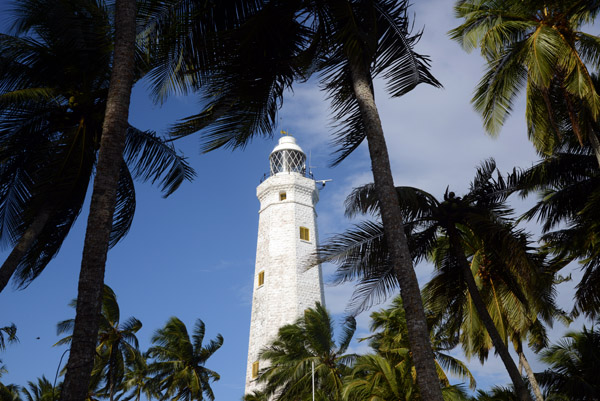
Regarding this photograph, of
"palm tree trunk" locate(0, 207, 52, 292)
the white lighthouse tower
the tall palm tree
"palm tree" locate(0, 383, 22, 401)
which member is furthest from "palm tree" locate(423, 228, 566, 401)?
"palm tree" locate(0, 383, 22, 401)

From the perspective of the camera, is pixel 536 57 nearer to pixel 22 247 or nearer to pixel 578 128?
pixel 578 128

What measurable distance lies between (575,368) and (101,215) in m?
19.2

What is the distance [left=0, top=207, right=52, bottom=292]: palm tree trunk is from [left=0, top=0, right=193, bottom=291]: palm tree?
0.02 meters

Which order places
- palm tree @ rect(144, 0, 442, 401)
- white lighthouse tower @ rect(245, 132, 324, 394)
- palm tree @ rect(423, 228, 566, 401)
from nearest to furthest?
palm tree @ rect(144, 0, 442, 401) < palm tree @ rect(423, 228, 566, 401) < white lighthouse tower @ rect(245, 132, 324, 394)

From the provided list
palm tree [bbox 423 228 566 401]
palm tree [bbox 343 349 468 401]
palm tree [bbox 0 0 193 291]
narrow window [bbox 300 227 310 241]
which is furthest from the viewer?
narrow window [bbox 300 227 310 241]

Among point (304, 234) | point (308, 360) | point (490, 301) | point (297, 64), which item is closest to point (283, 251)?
point (304, 234)

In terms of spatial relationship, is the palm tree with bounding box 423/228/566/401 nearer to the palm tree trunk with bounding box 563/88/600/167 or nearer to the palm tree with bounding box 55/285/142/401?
the palm tree trunk with bounding box 563/88/600/167

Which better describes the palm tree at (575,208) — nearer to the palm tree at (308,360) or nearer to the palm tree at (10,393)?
the palm tree at (308,360)

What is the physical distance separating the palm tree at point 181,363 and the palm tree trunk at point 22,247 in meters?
22.1

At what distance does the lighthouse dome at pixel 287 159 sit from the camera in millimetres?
35656

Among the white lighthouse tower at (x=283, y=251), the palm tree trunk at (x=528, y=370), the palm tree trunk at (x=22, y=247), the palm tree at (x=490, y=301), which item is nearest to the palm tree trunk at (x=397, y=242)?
the palm tree at (x=490, y=301)

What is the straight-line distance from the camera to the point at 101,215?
5.94 m

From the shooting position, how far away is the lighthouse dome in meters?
35.7

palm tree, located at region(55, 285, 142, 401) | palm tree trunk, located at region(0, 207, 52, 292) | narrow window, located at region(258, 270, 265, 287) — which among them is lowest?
palm tree trunk, located at region(0, 207, 52, 292)
